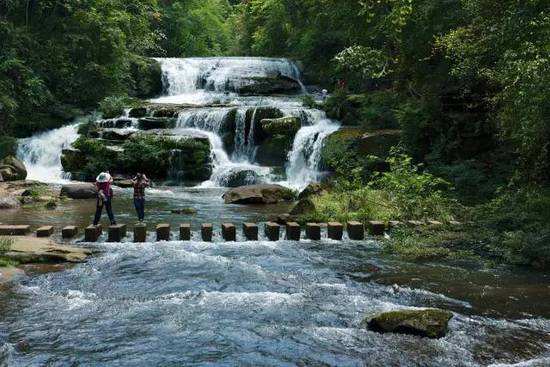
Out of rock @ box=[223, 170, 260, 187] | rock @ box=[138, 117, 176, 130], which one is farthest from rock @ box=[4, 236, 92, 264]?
rock @ box=[138, 117, 176, 130]

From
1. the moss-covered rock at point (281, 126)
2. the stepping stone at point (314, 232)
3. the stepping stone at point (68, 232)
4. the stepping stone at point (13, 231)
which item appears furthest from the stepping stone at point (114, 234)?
the moss-covered rock at point (281, 126)

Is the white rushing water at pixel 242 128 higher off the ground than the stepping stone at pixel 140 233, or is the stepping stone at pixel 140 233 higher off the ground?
the white rushing water at pixel 242 128

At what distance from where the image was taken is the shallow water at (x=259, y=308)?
19.7 feet

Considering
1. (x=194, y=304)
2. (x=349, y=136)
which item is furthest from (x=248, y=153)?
(x=194, y=304)

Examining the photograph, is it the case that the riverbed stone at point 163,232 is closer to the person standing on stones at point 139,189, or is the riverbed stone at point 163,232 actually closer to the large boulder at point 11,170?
the person standing on stones at point 139,189

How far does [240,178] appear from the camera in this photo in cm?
2298

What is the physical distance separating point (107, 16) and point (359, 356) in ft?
99.8

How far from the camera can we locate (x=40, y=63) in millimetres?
30547

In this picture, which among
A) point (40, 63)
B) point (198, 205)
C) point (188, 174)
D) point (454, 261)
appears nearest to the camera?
point (454, 261)

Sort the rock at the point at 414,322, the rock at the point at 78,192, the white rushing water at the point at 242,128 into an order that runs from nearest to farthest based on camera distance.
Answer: the rock at the point at 414,322 < the rock at the point at 78,192 < the white rushing water at the point at 242,128

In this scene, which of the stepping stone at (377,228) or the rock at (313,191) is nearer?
the stepping stone at (377,228)

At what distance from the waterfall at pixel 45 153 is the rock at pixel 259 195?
9553 millimetres

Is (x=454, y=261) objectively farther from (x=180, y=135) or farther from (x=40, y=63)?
(x=40, y=63)

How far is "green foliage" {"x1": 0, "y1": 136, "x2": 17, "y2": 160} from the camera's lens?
1018 inches
